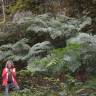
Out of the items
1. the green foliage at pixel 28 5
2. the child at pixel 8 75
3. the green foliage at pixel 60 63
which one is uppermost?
the green foliage at pixel 28 5

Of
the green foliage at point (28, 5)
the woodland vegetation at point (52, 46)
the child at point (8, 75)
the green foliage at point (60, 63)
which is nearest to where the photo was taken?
the green foliage at point (60, 63)

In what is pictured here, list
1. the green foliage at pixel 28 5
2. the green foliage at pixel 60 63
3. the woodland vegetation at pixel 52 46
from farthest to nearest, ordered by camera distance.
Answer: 1. the green foliage at pixel 28 5
2. the woodland vegetation at pixel 52 46
3. the green foliage at pixel 60 63

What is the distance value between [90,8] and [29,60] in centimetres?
409

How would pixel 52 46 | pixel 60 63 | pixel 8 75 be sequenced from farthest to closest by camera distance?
pixel 52 46, pixel 8 75, pixel 60 63

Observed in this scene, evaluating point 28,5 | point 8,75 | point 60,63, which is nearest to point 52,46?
point 8,75

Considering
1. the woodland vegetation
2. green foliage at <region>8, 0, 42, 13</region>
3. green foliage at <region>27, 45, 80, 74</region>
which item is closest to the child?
the woodland vegetation

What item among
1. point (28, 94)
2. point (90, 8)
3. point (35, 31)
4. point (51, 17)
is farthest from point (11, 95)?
point (90, 8)

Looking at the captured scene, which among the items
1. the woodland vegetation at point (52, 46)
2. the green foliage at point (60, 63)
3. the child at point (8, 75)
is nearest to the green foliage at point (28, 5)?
the woodland vegetation at point (52, 46)

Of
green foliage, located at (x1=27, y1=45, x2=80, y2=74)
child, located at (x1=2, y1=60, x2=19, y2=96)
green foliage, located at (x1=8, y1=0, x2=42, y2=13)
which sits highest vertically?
green foliage, located at (x1=8, y1=0, x2=42, y2=13)

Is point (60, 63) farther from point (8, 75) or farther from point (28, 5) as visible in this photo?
point (28, 5)

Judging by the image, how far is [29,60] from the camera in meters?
11.2

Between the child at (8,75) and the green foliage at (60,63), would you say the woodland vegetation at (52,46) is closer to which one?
the green foliage at (60,63)

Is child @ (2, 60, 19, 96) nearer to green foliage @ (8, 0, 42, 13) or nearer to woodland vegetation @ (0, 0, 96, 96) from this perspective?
woodland vegetation @ (0, 0, 96, 96)

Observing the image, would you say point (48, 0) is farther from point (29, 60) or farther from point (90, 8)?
point (29, 60)
